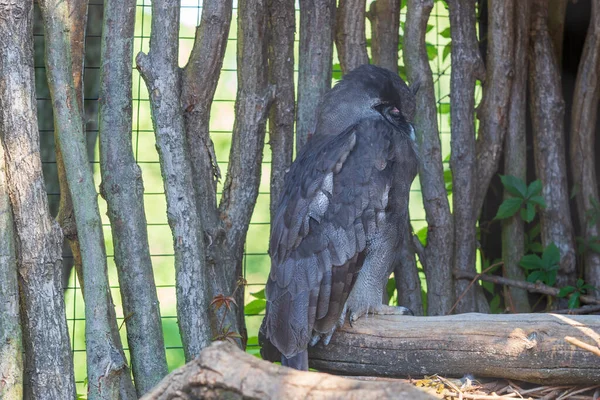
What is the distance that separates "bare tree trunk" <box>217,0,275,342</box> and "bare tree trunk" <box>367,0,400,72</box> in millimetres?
697

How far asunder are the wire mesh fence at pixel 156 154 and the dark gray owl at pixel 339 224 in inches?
36.2

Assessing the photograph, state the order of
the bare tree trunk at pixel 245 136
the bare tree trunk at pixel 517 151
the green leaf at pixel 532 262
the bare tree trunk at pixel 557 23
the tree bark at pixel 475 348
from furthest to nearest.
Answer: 1. the bare tree trunk at pixel 557 23
2. the bare tree trunk at pixel 517 151
3. the green leaf at pixel 532 262
4. the bare tree trunk at pixel 245 136
5. the tree bark at pixel 475 348

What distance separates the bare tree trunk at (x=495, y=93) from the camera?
12.9 ft

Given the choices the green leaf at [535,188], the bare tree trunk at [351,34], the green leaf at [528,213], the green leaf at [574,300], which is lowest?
the green leaf at [574,300]

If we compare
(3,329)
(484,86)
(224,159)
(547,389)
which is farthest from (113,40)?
(224,159)

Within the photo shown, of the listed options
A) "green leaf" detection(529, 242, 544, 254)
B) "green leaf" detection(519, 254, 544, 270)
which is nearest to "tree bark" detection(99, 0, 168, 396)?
"green leaf" detection(519, 254, 544, 270)

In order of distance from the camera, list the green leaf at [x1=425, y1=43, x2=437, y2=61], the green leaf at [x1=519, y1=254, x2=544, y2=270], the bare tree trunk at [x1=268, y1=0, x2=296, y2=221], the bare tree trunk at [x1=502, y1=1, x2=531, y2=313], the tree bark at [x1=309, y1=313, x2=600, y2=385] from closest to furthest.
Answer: the tree bark at [x1=309, y1=313, x2=600, y2=385]
the bare tree trunk at [x1=268, y1=0, x2=296, y2=221]
the green leaf at [x1=519, y1=254, x2=544, y2=270]
the bare tree trunk at [x1=502, y1=1, x2=531, y2=313]
the green leaf at [x1=425, y1=43, x2=437, y2=61]

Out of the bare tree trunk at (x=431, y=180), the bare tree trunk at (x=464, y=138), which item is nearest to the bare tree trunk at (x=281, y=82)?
the bare tree trunk at (x=431, y=180)

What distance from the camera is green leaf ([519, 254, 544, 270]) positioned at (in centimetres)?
388

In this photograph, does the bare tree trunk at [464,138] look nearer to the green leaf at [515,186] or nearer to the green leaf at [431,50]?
the green leaf at [515,186]

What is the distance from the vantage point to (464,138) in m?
3.94

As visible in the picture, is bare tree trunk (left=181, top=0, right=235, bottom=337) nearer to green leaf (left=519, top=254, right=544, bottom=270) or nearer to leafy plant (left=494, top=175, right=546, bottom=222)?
leafy plant (left=494, top=175, right=546, bottom=222)

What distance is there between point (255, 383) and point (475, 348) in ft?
3.98

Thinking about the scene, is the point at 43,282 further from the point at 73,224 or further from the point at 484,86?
the point at 484,86
